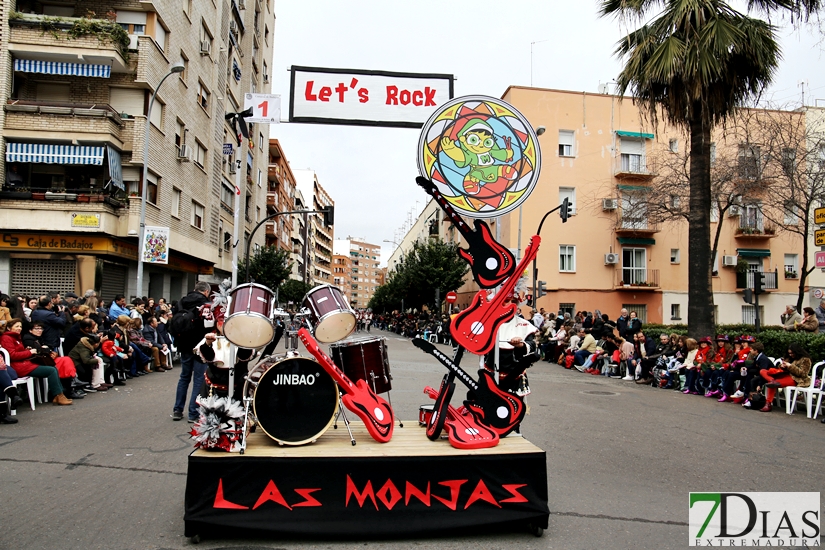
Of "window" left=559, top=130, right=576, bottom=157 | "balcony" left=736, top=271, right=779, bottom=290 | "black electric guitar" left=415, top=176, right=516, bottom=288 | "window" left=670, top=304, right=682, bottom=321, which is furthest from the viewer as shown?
"balcony" left=736, top=271, right=779, bottom=290

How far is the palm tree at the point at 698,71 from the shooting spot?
14258 mm

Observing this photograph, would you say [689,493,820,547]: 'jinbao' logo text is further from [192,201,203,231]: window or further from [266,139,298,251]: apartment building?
[266,139,298,251]: apartment building

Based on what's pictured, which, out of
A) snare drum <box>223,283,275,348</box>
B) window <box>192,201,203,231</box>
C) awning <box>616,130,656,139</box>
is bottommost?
snare drum <box>223,283,275,348</box>

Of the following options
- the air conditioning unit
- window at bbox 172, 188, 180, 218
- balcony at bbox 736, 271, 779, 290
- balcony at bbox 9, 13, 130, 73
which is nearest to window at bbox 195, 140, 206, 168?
the air conditioning unit

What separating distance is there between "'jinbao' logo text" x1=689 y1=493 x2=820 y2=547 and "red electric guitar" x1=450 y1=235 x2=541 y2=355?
2.27 m

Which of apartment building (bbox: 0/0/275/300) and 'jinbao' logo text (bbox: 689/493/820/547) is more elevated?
apartment building (bbox: 0/0/275/300)

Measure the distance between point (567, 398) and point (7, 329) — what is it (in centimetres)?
1035

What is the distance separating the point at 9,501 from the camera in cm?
510

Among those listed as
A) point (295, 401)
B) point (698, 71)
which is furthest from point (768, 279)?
point (295, 401)

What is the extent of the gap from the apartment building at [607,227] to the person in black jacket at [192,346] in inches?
1025

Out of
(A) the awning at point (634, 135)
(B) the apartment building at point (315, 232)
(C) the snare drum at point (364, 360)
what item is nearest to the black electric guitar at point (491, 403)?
(C) the snare drum at point (364, 360)

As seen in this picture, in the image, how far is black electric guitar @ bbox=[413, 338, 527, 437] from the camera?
519 cm

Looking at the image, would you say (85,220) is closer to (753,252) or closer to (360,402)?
(360,402)

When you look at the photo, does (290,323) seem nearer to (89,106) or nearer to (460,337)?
(460,337)
